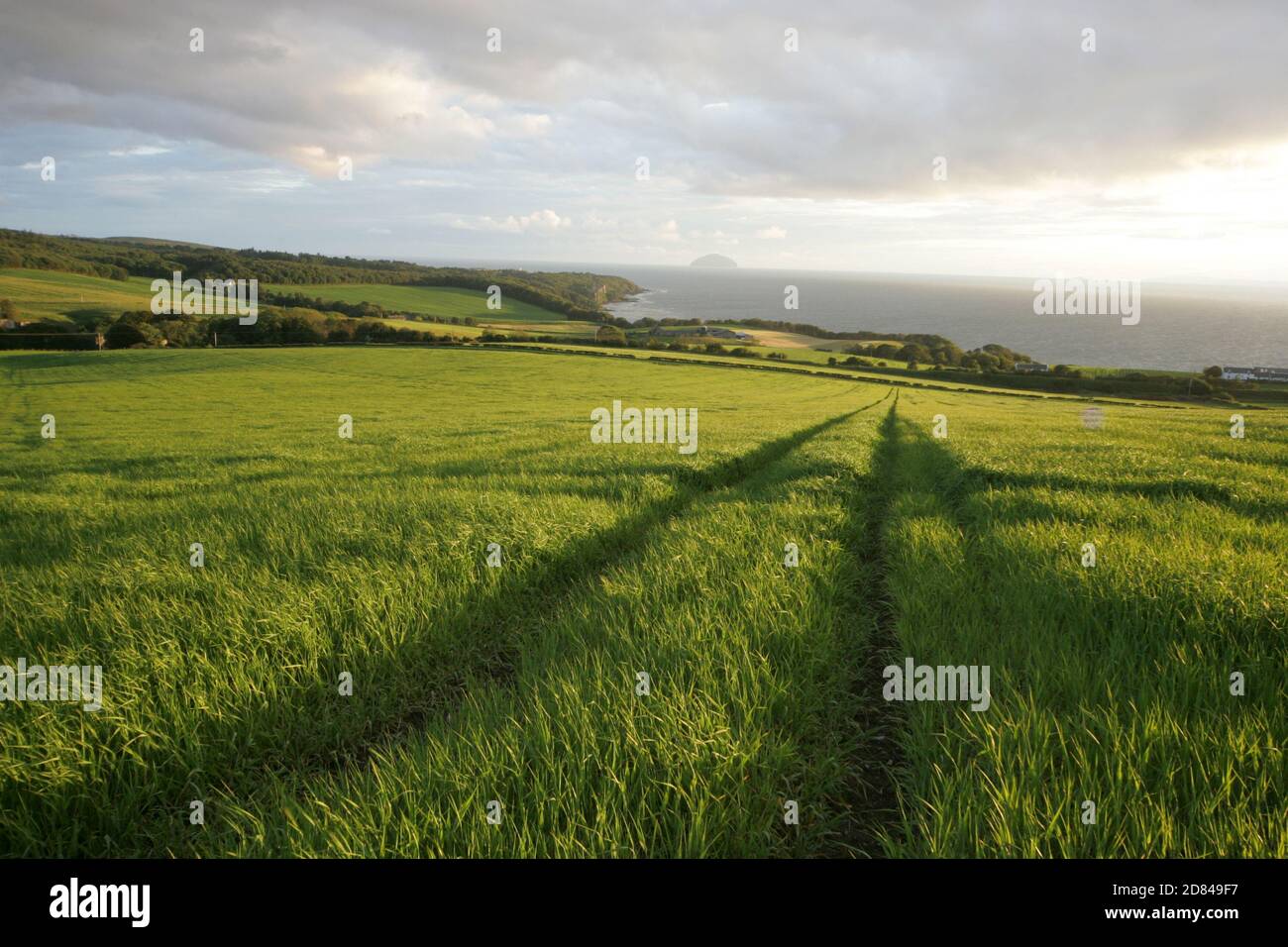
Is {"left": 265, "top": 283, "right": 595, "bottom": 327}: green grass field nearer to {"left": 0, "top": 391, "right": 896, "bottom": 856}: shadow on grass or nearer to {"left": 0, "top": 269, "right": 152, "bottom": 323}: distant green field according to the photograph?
{"left": 0, "top": 269, "right": 152, "bottom": 323}: distant green field

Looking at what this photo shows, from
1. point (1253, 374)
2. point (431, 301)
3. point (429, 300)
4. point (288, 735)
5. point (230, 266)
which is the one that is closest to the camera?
point (288, 735)

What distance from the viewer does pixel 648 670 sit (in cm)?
348

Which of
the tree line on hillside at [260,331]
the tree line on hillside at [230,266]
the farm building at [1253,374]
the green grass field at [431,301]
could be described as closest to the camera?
the tree line on hillside at [260,331]

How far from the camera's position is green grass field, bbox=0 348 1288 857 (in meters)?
2.34

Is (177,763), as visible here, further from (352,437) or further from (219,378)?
(219,378)

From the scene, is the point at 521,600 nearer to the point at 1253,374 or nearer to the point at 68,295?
the point at 1253,374

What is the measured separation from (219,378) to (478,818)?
58.9 metres

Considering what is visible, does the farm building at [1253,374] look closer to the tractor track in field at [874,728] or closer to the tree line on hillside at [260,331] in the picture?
the tractor track in field at [874,728]

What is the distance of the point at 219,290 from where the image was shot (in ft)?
303

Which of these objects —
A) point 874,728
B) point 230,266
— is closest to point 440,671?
point 874,728

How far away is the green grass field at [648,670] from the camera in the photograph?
2338 mm

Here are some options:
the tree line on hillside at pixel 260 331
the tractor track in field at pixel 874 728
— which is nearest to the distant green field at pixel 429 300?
the tree line on hillside at pixel 260 331

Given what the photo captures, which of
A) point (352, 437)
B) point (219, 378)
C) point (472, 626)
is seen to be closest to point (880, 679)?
point (472, 626)

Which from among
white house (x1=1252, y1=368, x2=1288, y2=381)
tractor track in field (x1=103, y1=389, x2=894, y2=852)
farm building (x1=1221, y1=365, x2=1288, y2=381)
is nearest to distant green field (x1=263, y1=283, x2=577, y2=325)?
tractor track in field (x1=103, y1=389, x2=894, y2=852)
